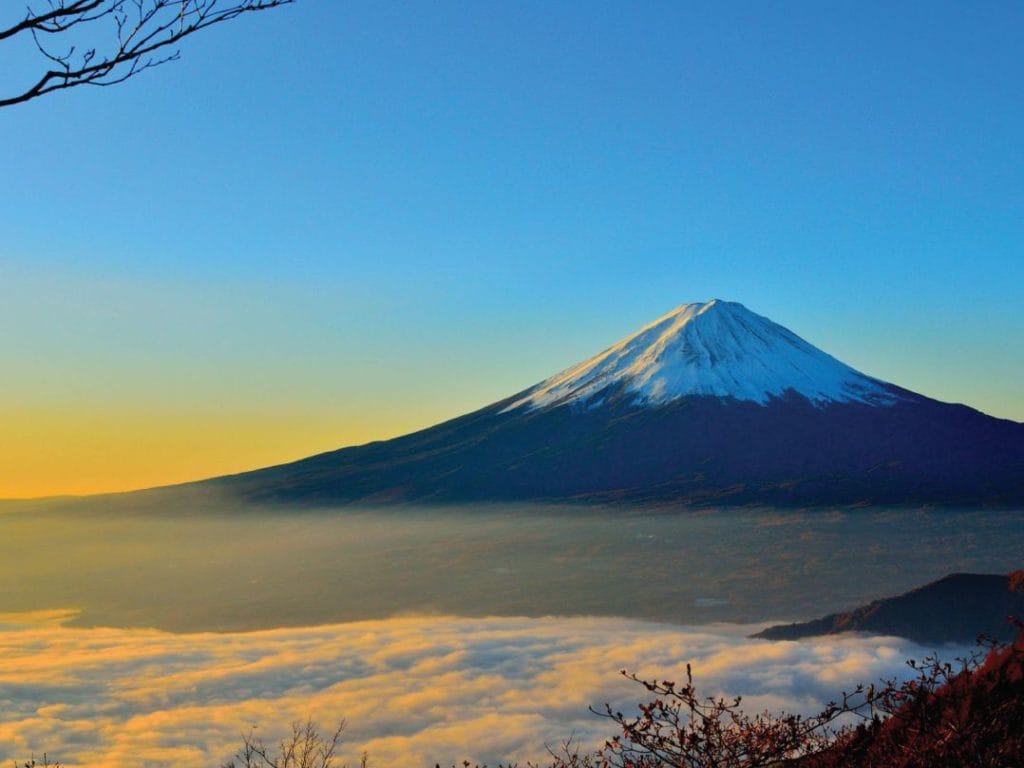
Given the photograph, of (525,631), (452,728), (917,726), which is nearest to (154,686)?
(452,728)

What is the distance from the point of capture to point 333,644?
544ft

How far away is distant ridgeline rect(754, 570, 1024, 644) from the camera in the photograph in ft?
376

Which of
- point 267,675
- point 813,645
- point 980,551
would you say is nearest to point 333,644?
point 267,675

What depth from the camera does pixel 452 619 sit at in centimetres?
19212

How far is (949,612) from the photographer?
12044 cm

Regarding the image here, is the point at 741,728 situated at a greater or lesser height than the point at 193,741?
greater

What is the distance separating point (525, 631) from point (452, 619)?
19.9 meters

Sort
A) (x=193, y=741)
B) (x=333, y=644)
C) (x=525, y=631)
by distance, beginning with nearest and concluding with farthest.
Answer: (x=193, y=741)
(x=333, y=644)
(x=525, y=631)

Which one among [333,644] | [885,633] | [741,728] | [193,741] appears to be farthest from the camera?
[333,644]

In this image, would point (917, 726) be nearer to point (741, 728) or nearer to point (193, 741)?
point (741, 728)

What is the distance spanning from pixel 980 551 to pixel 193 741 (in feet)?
491

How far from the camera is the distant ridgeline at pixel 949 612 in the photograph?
376 ft

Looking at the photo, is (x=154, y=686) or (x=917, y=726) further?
(x=154, y=686)

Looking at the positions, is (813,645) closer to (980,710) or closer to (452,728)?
(452,728)
